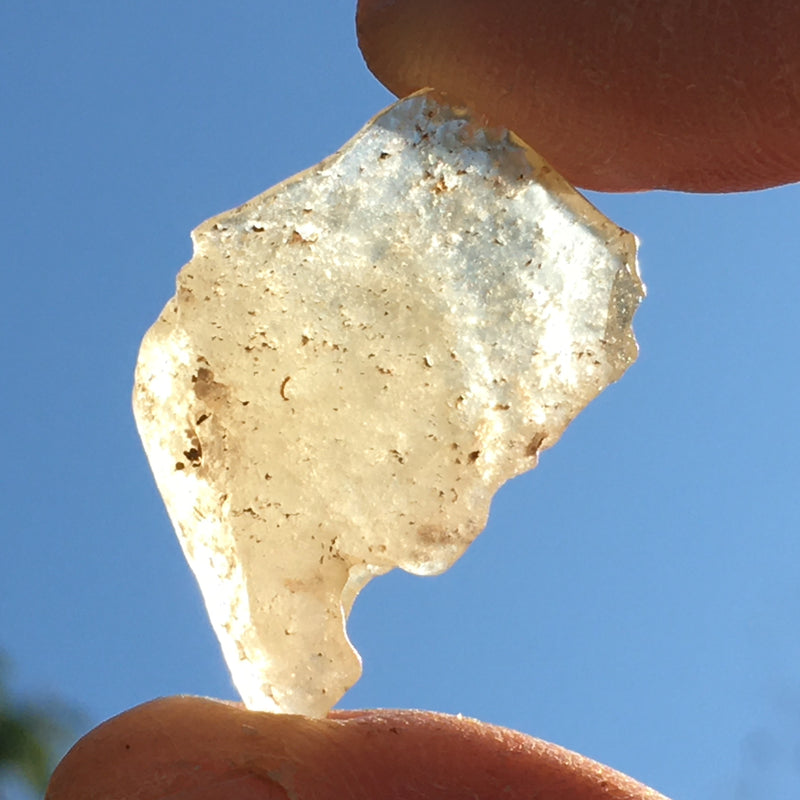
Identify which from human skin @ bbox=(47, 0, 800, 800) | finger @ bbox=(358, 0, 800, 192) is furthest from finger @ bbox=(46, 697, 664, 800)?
finger @ bbox=(358, 0, 800, 192)

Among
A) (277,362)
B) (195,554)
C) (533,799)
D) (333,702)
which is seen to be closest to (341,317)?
(277,362)

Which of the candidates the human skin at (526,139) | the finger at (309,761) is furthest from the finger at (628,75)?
the finger at (309,761)

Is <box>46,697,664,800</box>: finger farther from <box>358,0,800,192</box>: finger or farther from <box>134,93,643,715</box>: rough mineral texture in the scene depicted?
<box>358,0,800,192</box>: finger

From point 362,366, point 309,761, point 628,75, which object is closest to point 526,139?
point 628,75

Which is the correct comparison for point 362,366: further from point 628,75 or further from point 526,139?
point 628,75

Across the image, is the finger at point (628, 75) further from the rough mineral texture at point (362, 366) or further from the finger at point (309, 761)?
the finger at point (309, 761)
